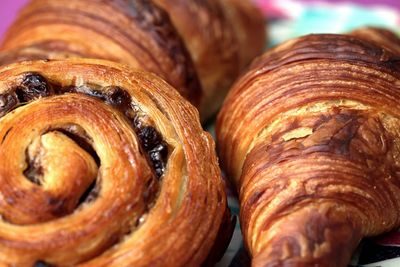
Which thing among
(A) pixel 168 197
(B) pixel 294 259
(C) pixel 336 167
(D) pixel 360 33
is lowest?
(B) pixel 294 259

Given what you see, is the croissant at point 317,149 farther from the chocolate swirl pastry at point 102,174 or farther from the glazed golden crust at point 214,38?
the glazed golden crust at point 214,38

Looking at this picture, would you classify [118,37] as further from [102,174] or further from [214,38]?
[102,174]

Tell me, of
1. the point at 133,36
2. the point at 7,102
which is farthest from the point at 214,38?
the point at 7,102

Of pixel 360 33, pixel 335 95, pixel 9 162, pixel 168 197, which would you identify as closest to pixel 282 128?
pixel 335 95

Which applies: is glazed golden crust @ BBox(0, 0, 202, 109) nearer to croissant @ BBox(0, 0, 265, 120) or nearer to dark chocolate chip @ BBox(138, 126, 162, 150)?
croissant @ BBox(0, 0, 265, 120)

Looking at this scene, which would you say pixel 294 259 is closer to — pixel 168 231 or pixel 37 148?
pixel 168 231

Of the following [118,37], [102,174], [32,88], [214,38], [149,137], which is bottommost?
[102,174]
